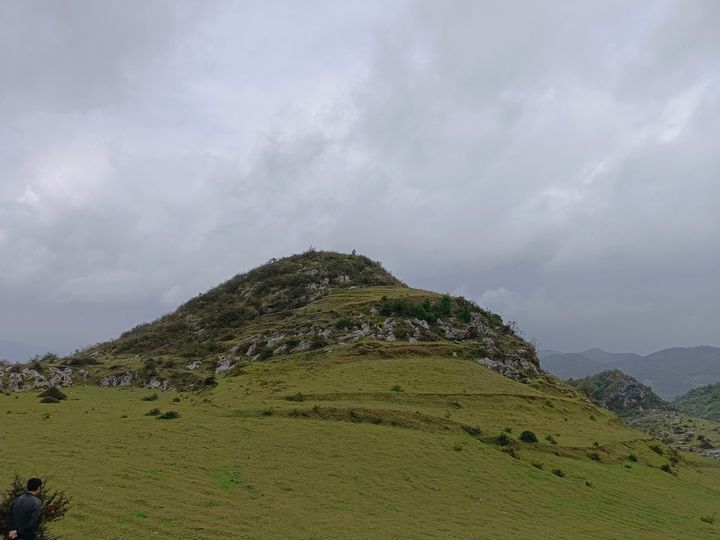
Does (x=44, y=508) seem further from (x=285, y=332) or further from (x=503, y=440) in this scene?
(x=285, y=332)

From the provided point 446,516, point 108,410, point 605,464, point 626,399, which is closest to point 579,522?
point 446,516

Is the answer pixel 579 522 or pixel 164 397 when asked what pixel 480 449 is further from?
pixel 164 397

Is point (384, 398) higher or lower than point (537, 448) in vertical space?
higher

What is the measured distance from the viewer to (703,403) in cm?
17662

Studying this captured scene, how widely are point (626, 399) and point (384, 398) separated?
114m

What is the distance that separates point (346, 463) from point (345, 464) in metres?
0.18

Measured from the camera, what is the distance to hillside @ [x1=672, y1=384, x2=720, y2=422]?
157 meters

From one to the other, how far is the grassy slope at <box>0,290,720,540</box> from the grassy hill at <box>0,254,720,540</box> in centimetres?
14

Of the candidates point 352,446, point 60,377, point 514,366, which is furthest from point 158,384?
point 514,366

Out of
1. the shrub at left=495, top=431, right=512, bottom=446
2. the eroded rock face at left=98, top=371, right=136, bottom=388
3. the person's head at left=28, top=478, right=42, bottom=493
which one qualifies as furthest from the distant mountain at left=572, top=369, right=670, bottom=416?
the person's head at left=28, top=478, right=42, bottom=493

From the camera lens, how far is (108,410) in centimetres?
3881

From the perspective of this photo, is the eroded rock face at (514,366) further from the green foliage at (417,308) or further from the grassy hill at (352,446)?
the green foliage at (417,308)

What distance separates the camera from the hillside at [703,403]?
515 feet

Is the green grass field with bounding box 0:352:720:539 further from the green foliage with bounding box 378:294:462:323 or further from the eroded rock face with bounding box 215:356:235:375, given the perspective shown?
the green foliage with bounding box 378:294:462:323
